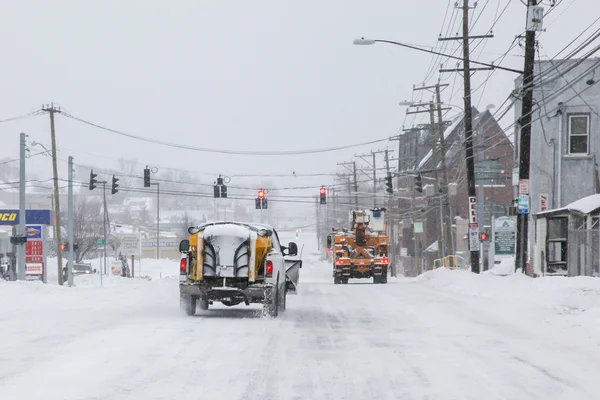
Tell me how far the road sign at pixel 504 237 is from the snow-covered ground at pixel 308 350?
2759 centimetres

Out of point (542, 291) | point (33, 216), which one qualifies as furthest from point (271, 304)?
point (33, 216)

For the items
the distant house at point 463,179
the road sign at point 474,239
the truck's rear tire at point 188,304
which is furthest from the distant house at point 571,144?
the distant house at point 463,179

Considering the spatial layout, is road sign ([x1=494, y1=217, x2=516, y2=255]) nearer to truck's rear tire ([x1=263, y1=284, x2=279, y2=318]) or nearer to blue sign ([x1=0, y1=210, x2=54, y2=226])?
blue sign ([x1=0, y1=210, x2=54, y2=226])

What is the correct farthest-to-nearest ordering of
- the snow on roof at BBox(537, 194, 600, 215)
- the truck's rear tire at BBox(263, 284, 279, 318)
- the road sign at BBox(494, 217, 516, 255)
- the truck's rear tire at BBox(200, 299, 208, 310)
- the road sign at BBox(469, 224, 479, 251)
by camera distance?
1. the road sign at BBox(494, 217, 516, 255)
2. the road sign at BBox(469, 224, 479, 251)
3. the snow on roof at BBox(537, 194, 600, 215)
4. the truck's rear tire at BBox(200, 299, 208, 310)
5. the truck's rear tire at BBox(263, 284, 279, 318)

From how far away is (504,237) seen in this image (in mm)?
52281

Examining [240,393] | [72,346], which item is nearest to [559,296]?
[72,346]

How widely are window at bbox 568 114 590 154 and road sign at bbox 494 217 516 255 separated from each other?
8718mm

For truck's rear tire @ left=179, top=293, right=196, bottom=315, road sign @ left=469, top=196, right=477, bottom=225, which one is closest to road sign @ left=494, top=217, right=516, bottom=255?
road sign @ left=469, top=196, right=477, bottom=225

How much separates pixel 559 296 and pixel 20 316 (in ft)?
40.8

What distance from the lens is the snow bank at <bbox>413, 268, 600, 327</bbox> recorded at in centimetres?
2019

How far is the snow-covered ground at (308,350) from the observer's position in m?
9.29

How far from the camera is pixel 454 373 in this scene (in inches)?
412

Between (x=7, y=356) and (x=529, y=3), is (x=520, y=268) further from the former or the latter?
(x=7, y=356)

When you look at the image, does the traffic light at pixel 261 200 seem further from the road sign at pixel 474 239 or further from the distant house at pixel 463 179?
the road sign at pixel 474 239
